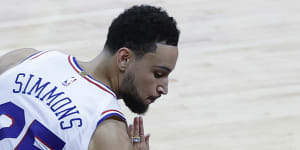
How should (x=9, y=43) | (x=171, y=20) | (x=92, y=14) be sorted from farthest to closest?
1. (x=92, y=14)
2. (x=9, y=43)
3. (x=171, y=20)

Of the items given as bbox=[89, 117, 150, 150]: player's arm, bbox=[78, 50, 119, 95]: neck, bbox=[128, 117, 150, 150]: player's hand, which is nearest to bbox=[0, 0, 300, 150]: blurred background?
bbox=[128, 117, 150, 150]: player's hand

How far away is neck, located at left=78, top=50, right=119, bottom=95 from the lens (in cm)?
203

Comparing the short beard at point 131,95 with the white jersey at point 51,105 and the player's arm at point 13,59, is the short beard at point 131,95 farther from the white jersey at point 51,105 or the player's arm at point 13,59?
the player's arm at point 13,59

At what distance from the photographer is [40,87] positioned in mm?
1967

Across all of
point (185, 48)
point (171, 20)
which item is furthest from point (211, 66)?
point (171, 20)

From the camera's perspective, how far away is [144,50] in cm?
202

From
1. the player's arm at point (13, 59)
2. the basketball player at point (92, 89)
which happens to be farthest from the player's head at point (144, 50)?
the player's arm at point (13, 59)

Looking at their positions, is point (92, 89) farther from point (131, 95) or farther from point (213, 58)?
point (213, 58)

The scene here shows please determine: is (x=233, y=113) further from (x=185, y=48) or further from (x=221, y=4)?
(x=221, y=4)

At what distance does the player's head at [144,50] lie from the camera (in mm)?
2021

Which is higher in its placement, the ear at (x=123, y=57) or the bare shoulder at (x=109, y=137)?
the ear at (x=123, y=57)

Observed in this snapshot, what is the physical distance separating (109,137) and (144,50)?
0.32 m

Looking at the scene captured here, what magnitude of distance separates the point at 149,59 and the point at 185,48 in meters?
2.40

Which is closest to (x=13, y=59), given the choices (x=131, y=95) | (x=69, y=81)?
(x=69, y=81)
